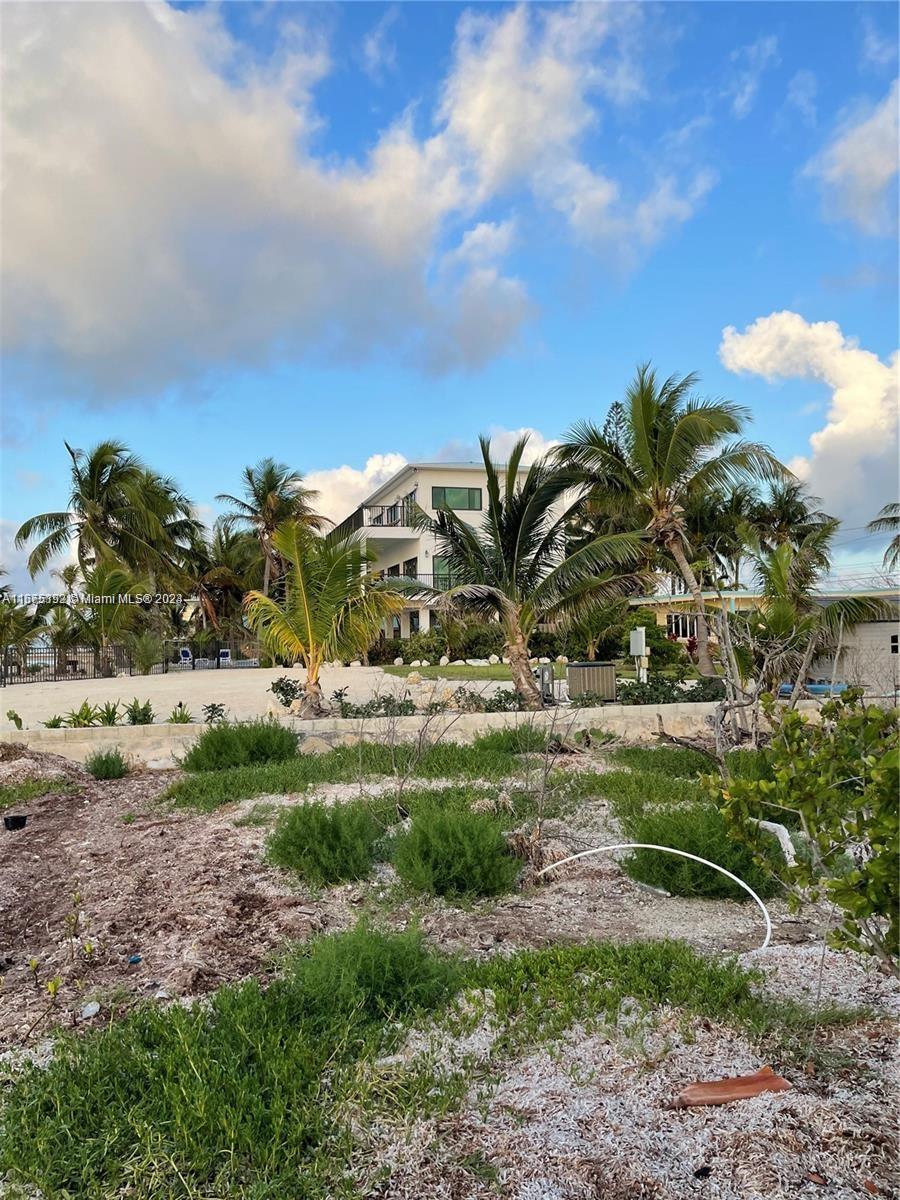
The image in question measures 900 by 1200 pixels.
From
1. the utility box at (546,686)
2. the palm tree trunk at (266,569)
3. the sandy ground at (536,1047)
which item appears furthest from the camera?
the palm tree trunk at (266,569)

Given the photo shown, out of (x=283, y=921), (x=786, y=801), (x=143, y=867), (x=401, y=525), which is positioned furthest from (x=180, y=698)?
(x=401, y=525)

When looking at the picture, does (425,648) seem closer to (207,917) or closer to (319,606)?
(319,606)

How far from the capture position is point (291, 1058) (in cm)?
277

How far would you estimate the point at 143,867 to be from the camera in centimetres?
570

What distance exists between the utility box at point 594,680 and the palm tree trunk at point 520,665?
1.75m

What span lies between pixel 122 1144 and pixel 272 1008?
0.78 meters

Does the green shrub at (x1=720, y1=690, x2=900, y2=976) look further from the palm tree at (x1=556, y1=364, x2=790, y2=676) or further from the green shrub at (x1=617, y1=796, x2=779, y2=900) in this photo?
the palm tree at (x1=556, y1=364, x2=790, y2=676)

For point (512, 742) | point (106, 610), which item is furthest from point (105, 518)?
point (512, 742)

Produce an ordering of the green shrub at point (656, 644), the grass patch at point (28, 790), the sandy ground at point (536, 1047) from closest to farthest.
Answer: the sandy ground at point (536, 1047)
the grass patch at point (28, 790)
the green shrub at point (656, 644)

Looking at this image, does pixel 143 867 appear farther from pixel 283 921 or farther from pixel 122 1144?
pixel 122 1144

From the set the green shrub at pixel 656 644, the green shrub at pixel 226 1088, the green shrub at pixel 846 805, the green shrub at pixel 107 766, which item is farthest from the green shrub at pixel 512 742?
the green shrub at pixel 656 644

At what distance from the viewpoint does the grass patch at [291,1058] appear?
233cm

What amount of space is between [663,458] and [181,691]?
12.8 metres

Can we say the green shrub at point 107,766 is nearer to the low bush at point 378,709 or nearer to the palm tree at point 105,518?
the low bush at point 378,709
